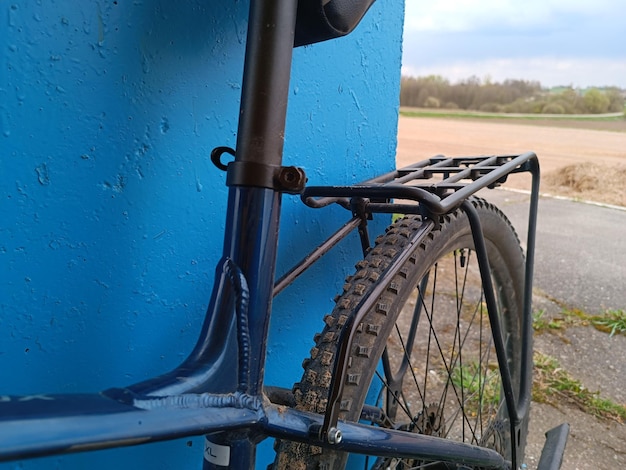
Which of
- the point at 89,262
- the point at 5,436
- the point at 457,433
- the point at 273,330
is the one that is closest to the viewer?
the point at 5,436

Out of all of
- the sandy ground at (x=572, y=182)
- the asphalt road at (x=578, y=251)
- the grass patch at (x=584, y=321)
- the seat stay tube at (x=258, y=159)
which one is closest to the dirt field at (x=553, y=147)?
the sandy ground at (x=572, y=182)

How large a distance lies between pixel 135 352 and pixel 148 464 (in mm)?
182

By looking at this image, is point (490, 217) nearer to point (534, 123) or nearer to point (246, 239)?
point (246, 239)

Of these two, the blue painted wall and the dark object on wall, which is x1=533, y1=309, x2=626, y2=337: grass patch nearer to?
the blue painted wall

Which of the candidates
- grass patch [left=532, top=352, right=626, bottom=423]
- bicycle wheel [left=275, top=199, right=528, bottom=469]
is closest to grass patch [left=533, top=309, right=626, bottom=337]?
grass patch [left=532, top=352, right=626, bottom=423]

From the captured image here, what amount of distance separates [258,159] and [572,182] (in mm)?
5538

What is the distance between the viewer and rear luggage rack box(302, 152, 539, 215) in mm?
615

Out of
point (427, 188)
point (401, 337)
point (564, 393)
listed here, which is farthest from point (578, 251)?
point (427, 188)

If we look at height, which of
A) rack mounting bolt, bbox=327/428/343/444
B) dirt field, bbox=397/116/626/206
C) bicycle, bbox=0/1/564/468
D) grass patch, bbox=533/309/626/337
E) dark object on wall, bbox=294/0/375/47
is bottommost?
grass patch, bbox=533/309/626/337

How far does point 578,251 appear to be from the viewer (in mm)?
3221

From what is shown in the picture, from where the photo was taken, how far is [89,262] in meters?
0.65

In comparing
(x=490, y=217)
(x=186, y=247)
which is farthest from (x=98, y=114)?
(x=490, y=217)

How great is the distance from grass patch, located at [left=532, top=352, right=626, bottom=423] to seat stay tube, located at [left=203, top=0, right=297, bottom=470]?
4.82 ft

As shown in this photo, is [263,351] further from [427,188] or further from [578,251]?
[578,251]
